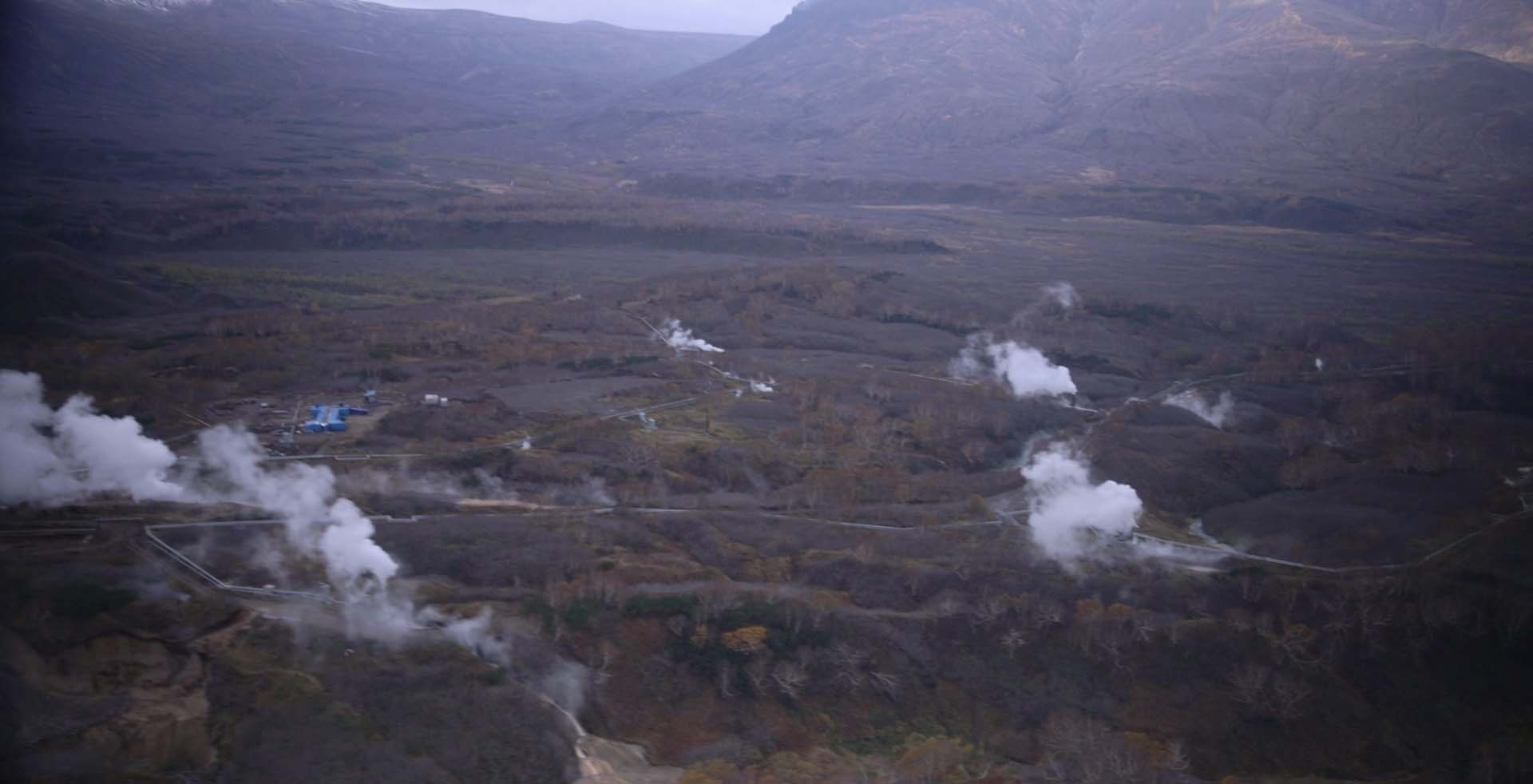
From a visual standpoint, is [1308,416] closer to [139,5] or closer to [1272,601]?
[1272,601]

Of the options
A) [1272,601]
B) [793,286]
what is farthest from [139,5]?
[1272,601]

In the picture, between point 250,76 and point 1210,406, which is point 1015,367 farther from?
point 250,76

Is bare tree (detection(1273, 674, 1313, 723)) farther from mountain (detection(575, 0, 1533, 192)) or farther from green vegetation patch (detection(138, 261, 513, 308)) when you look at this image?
mountain (detection(575, 0, 1533, 192))

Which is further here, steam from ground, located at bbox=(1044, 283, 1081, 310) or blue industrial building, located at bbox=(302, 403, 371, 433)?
steam from ground, located at bbox=(1044, 283, 1081, 310)

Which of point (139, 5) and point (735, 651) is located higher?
point (139, 5)

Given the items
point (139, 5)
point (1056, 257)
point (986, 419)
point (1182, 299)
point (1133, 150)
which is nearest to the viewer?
point (986, 419)

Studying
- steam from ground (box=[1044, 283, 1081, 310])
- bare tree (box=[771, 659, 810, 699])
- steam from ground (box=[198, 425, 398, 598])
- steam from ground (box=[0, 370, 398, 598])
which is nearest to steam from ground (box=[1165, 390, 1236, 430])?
steam from ground (box=[1044, 283, 1081, 310])

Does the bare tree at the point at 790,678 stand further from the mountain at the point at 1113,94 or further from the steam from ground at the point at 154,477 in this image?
the mountain at the point at 1113,94
